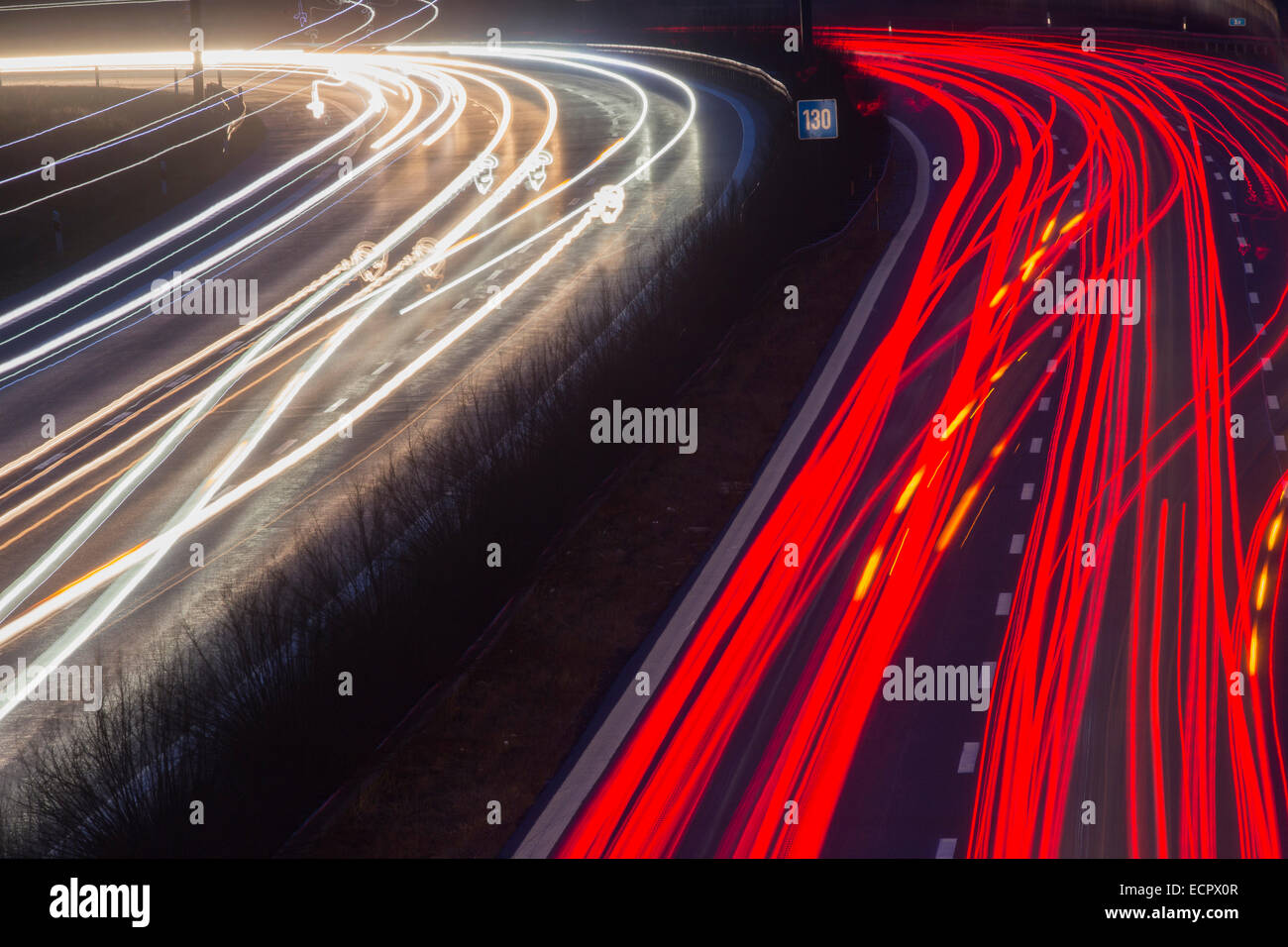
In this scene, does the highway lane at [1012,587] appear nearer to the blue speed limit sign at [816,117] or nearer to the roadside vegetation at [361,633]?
the roadside vegetation at [361,633]

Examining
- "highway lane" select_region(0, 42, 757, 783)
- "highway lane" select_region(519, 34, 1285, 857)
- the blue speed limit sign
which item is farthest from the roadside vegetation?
the blue speed limit sign

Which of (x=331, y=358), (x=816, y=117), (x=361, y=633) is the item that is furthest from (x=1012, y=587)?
(x=816, y=117)

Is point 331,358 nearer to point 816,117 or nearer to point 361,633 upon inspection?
point 816,117

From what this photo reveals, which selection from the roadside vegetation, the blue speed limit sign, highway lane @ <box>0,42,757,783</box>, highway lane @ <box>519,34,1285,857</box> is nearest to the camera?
the roadside vegetation

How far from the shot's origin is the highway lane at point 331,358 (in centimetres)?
1852

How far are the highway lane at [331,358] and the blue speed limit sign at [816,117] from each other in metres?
4.29

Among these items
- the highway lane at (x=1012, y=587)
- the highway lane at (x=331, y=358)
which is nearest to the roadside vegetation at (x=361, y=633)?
the highway lane at (x=331, y=358)

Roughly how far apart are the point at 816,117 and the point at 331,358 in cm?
964

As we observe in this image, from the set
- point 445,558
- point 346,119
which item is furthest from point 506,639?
point 346,119

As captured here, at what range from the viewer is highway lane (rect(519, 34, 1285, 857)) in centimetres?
1313

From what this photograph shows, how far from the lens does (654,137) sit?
1665 inches

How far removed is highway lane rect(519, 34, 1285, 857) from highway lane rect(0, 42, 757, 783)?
19.4 ft

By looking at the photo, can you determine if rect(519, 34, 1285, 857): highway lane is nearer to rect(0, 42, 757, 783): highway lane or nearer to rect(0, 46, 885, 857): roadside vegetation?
rect(0, 46, 885, 857): roadside vegetation
